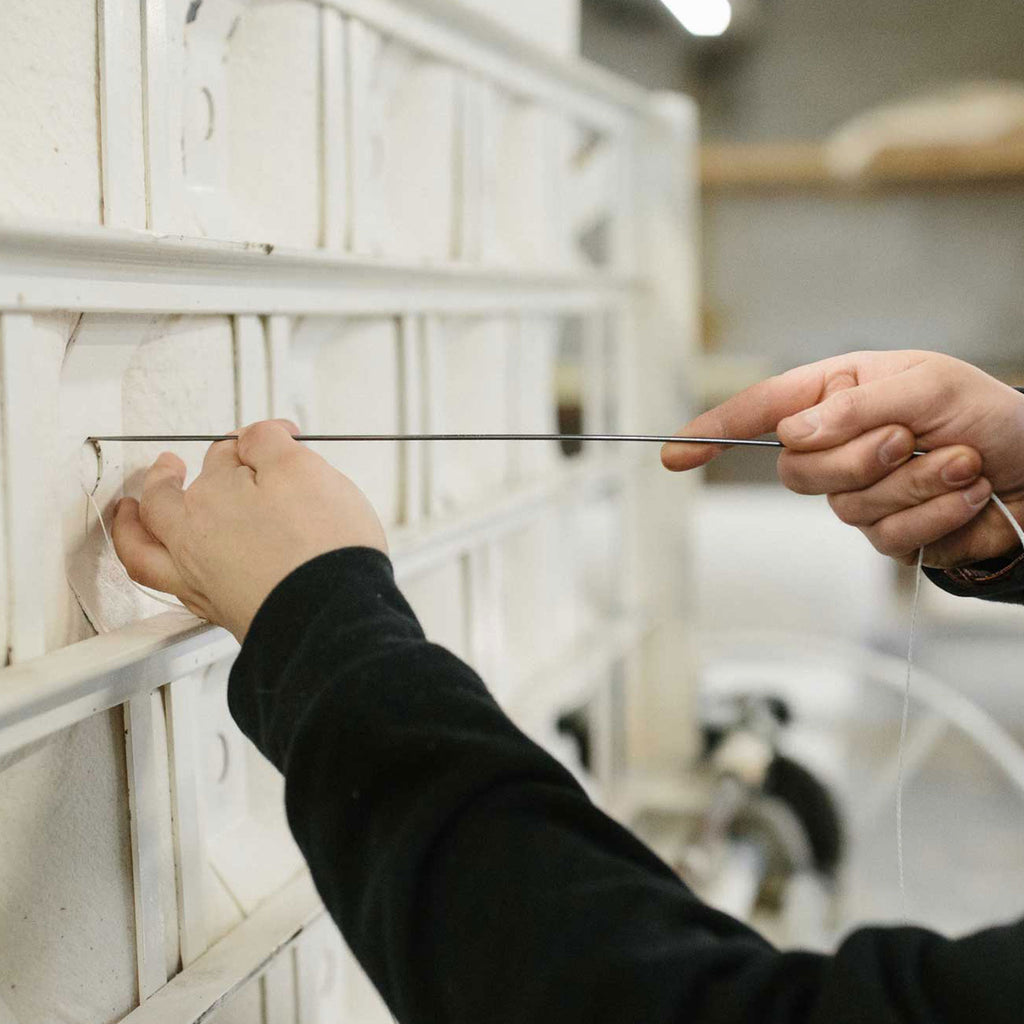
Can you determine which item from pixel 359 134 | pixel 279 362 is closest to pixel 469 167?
pixel 359 134

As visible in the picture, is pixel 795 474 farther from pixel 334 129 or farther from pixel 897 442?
pixel 334 129

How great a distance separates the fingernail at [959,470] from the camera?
2.04 feet

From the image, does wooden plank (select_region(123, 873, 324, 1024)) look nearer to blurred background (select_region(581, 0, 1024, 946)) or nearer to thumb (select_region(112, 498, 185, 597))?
thumb (select_region(112, 498, 185, 597))

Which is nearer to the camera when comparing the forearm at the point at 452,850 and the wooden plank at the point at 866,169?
the forearm at the point at 452,850

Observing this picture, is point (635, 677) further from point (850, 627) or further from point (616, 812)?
point (850, 627)

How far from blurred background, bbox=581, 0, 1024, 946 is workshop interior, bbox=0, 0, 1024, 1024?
1.66 ft

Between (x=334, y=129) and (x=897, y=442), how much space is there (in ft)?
1.49

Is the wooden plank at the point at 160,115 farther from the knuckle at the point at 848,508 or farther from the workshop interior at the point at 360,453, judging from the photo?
the knuckle at the point at 848,508

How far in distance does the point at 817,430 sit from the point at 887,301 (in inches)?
113

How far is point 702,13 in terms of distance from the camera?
86 cm

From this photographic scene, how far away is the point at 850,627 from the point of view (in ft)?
10.5

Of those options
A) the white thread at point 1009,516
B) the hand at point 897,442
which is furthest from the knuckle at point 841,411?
the white thread at point 1009,516

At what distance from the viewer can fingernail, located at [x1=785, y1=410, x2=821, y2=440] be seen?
615mm

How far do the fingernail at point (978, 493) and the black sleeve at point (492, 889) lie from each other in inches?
10.5
